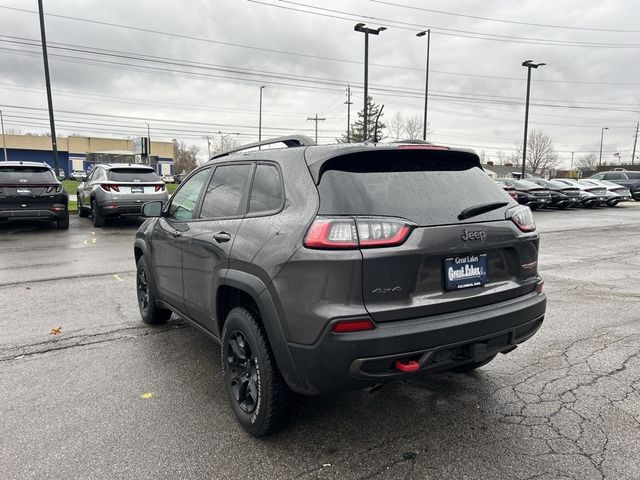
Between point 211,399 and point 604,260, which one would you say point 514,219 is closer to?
point 211,399

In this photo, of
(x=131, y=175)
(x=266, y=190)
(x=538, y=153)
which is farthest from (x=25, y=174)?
(x=538, y=153)

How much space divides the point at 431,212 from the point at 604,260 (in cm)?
799

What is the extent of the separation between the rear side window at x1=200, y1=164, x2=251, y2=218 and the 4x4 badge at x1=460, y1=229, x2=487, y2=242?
1.40m

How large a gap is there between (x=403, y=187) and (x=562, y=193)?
2329 cm

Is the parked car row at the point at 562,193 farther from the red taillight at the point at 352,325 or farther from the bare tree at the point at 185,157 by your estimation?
the bare tree at the point at 185,157

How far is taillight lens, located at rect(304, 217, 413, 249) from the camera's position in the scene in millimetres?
2400

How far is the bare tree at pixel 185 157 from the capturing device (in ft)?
316

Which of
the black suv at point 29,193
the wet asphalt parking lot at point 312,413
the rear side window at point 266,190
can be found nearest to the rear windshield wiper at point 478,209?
the rear side window at point 266,190

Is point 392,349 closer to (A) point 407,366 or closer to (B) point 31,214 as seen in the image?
(A) point 407,366

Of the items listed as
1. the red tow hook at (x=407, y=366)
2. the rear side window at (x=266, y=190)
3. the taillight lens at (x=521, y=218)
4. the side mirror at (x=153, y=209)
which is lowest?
the red tow hook at (x=407, y=366)

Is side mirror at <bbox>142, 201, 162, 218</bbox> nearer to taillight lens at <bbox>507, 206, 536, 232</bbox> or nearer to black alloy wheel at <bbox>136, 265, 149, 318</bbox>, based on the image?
black alloy wheel at <bbox>136, 265, 149, 318</bbox>

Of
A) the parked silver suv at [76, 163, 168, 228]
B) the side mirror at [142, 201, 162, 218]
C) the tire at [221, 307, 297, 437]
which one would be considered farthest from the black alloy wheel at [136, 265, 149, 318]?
the parked silver suv at [76, 163, 168, 228]

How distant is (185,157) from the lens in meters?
101

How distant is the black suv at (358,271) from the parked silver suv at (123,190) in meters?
9.75
